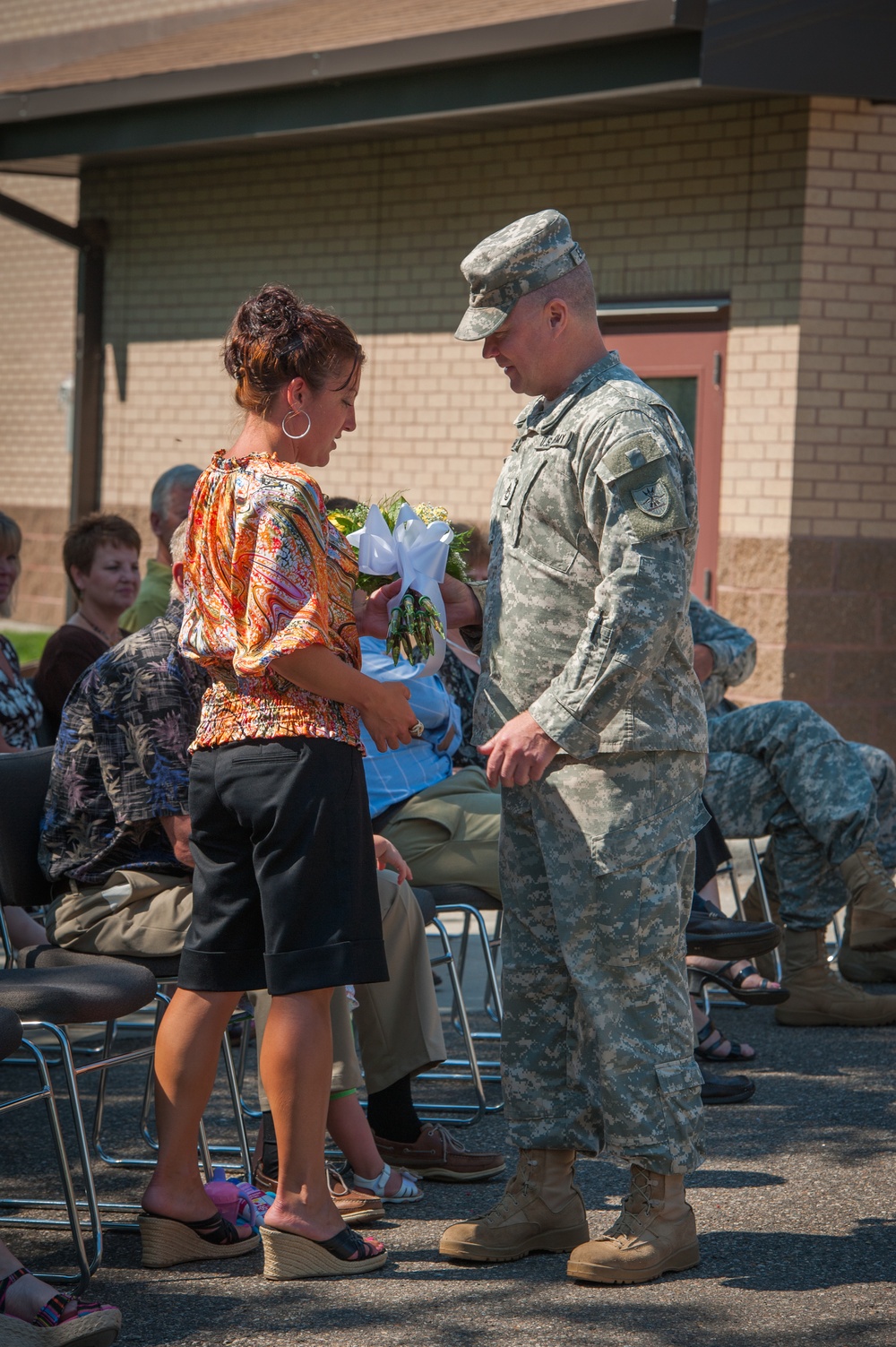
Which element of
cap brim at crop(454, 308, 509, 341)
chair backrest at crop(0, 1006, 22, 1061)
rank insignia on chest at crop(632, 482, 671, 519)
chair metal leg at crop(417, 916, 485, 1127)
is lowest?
chair metal leg at crop(417, 916, 485, 1127)

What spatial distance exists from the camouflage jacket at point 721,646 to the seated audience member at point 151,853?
6.43 feet

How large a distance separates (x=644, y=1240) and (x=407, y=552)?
1.53 meters

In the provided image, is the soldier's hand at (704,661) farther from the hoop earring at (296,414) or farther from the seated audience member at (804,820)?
the hoop earring at (296,414)

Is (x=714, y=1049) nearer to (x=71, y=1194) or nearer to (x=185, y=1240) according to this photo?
(x=185, y=1240)

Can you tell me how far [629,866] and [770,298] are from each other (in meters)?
5.92

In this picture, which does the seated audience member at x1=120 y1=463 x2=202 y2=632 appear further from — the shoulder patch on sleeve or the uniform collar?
the shoulder patch on sleeve

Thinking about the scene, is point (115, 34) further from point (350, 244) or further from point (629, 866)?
point (629, 866)

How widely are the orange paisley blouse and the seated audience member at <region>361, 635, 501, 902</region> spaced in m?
1.34

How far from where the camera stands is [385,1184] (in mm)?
4012

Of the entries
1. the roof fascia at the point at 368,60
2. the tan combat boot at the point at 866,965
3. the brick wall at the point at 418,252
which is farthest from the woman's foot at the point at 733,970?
the roof fascia at the point at 368,60

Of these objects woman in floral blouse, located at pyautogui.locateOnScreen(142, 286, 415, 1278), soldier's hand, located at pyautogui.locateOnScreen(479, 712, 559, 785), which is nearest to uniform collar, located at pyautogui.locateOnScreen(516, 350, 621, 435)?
woman in floral blouse, located at pyautogui.locateOnScreen(142, 286, 415, 1278)

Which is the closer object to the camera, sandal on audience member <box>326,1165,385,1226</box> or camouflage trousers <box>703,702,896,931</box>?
sandal on audience member <box>326,1165,385,1226</box>

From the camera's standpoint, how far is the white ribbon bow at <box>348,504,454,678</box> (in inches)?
143

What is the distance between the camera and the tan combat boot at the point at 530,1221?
360 centimetres
